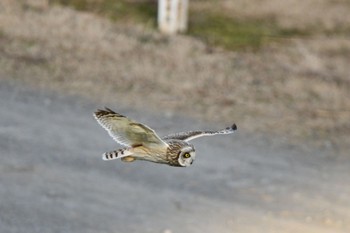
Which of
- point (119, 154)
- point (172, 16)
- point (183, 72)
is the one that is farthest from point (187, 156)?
point (172, 16)

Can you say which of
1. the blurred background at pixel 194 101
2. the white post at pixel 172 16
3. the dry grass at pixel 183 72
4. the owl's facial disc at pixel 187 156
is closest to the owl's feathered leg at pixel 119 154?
the owl's facial disc at pixel 187 156

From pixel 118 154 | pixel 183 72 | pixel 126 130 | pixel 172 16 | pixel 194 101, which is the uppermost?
pixel 172 16

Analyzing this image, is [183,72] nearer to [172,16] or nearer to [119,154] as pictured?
[172,16]

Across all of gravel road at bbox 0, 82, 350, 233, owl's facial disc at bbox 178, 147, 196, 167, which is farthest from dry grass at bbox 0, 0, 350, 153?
owl's facial disc at bbox 178, 147, 196, 167

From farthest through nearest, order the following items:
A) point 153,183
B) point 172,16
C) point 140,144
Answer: point 172,16 < point 153,183 < point 140,144

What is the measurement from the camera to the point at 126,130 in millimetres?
3762

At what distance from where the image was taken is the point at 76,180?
45.1ft

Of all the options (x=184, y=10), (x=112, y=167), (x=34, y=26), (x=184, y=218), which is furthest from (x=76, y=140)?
(x=184, y=10)

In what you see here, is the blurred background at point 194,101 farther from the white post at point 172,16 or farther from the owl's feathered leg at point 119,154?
the owl's feathered leg at point 119,154

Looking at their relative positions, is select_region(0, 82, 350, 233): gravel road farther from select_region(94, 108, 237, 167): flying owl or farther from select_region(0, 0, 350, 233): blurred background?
select_region(94, 108, 237, 167): flying owl

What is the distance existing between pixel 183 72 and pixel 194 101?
1.58 m

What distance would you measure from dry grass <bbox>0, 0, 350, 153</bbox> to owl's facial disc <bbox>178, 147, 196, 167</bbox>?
13247 mm

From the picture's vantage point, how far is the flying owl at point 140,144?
3.70 meters

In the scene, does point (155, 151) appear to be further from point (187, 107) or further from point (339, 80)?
point (339, 80)
